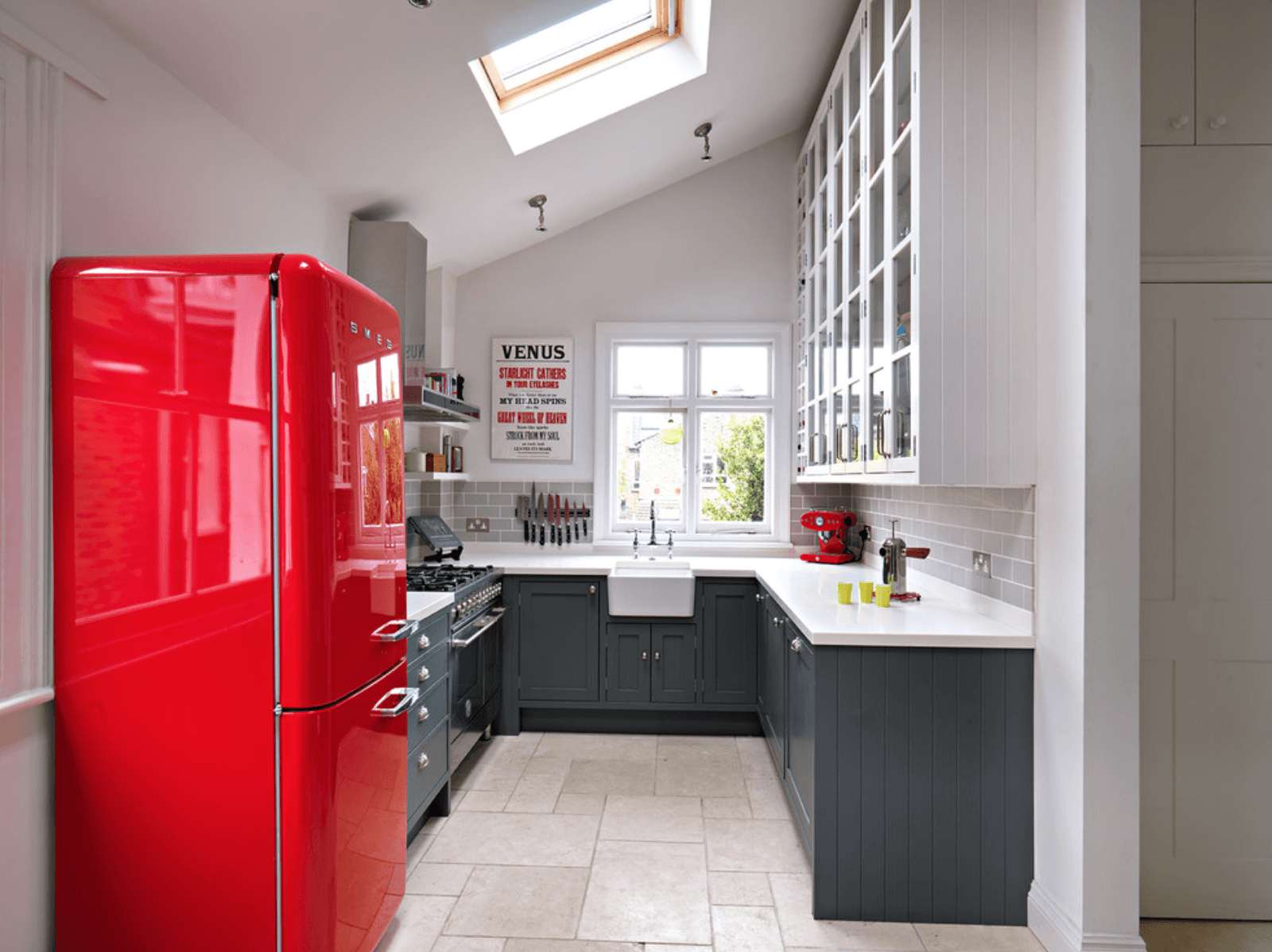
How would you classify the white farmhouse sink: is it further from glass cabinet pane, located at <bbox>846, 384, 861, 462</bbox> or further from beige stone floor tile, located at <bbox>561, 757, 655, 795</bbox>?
glass cabinet pane, located at <bbox>846, 384, 861, 462</bbox>

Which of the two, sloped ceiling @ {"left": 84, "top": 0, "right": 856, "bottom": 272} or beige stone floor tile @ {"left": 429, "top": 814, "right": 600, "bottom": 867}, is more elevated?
sloped ceiling @ {"left": 84, "top": 0, "right": 856, "bottom": 272}

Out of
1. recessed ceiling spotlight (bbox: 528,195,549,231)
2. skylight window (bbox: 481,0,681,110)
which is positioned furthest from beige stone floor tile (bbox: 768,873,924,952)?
recessed ceiling spotlight (bbox: 528,195,549,231)

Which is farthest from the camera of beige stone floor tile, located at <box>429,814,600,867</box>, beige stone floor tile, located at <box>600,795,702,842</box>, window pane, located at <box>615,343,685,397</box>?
window pane, located at <box>615,343,685,397</box>

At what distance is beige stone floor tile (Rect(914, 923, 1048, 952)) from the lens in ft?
7.22

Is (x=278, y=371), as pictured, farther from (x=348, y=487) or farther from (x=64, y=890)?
(x=64, y=890)

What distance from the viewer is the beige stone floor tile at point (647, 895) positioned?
7.55 ft

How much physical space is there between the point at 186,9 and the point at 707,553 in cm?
357

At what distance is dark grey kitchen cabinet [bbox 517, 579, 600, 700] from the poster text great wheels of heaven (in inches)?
39.1

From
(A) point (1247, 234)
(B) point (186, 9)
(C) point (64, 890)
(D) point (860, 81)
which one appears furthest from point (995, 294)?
(C) point (64, 890)

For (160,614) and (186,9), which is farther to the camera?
(186,9)

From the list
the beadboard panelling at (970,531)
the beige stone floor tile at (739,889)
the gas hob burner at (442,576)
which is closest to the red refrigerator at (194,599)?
the gas hob burner at (442,576)

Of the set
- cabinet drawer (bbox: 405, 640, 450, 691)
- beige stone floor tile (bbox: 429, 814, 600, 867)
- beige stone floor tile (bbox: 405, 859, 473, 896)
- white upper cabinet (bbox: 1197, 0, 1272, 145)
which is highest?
white upper cabinet (bbox: 1197, 0, 1272, 145)

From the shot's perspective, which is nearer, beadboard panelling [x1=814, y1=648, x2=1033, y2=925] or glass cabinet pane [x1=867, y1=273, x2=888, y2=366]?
beadboard panelling [x1=814, y1=648, x2=1033, y2=925]

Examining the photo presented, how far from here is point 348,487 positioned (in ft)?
5.97
